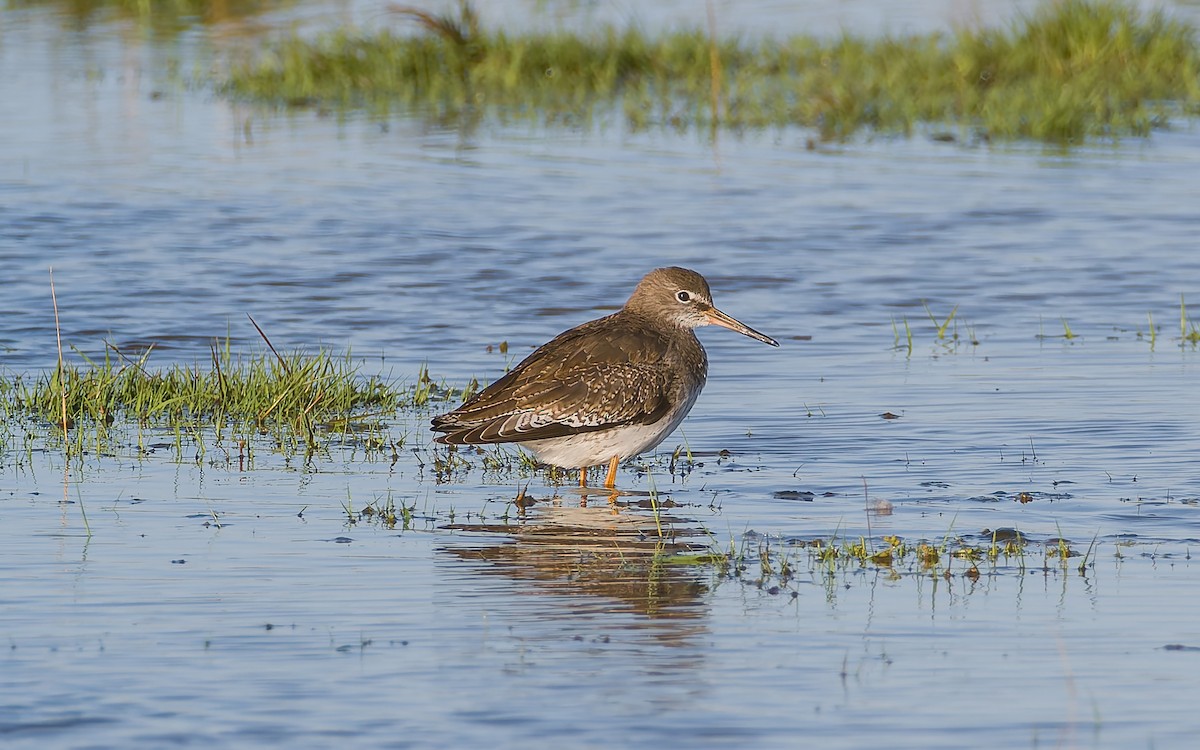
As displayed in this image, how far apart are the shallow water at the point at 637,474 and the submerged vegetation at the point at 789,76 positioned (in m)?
1.11

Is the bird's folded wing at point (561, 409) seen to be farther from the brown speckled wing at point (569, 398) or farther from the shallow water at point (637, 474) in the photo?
the shallow water at point (637, 474)

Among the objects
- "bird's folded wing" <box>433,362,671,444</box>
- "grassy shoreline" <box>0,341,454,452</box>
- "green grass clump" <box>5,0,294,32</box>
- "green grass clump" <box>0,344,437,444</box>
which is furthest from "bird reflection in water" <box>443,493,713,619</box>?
"green grass clump" <box>5,0,294,32</box>

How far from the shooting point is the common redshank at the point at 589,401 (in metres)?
9.52

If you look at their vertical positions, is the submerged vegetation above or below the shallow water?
above

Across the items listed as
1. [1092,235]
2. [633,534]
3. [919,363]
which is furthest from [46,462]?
[1092,235]

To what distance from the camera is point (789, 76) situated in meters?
23.9

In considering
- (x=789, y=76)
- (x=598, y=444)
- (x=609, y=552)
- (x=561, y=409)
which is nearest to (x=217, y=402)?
(x=561, y=409)

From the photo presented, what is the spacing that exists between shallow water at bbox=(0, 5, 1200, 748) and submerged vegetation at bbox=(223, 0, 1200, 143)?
1.11 meters

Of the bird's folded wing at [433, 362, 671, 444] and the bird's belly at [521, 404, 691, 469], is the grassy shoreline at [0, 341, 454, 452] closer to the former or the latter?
the bird's folded wing at [433, 362, 671, 444]

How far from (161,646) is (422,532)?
6.39 ft

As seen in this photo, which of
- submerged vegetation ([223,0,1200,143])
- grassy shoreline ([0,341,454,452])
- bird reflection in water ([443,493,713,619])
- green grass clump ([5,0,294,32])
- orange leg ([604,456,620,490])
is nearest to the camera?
bird reflection in water ([443,493,713,619])

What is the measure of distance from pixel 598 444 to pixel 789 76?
15.1 meters

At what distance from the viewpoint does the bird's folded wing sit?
950cm

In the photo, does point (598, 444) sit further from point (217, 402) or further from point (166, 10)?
point (166, 10)
